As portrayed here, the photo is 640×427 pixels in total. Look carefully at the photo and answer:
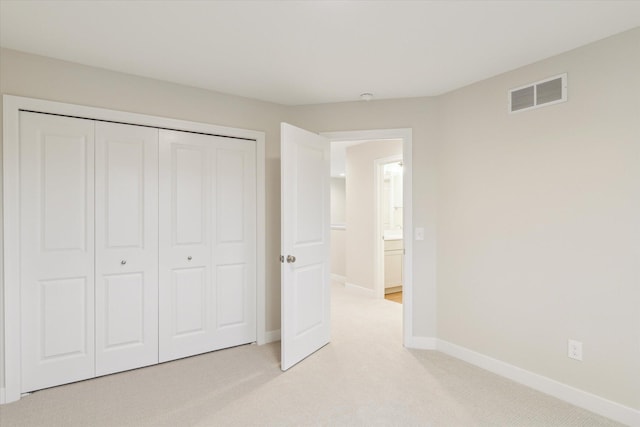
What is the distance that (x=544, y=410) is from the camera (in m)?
2.23

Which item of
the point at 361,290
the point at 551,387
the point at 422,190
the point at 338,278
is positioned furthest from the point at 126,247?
the point at 338,278

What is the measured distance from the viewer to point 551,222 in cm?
245

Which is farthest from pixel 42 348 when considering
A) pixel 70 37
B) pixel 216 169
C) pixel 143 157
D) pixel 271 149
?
pixel 271 149

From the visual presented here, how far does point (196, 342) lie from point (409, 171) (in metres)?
2.52

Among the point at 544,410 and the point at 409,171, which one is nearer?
the point at 544,410

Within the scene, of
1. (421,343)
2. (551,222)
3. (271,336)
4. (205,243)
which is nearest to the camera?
(551,222)

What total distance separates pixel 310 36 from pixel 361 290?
4.21 metres

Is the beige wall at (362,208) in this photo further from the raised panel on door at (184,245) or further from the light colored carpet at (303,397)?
the raised panel on door at (184,245)

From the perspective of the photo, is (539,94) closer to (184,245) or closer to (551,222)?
(551,222)

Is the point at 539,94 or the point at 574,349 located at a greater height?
Result: the point at 539,94

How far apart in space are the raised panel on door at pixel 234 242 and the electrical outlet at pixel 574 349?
256cm

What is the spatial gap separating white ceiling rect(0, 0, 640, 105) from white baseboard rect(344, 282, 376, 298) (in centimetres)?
341

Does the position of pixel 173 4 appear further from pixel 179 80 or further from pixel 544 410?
pixel 544 410

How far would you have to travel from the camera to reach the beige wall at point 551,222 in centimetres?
211
